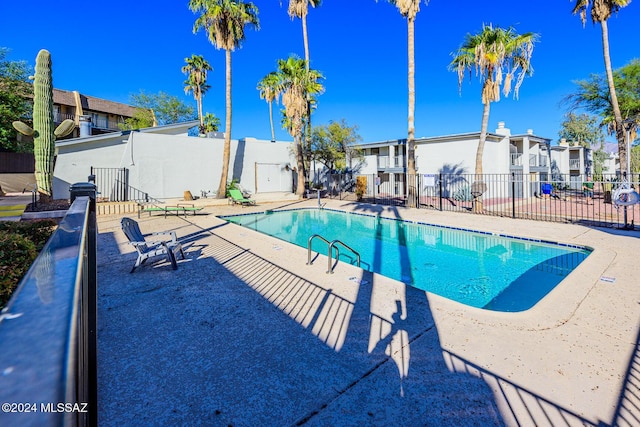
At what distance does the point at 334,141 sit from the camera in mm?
22984

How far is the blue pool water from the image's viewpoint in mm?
6648

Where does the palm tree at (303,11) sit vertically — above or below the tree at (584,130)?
above

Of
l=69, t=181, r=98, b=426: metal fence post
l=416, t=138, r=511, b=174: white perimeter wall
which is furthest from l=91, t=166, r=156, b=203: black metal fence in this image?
l=416, t=138, r=511, b=174: white perimeter wall

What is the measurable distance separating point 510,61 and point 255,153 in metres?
16.3

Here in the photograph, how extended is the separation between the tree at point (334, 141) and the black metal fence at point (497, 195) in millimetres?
2184

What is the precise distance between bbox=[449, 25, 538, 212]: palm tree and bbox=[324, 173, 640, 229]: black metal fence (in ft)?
7.23

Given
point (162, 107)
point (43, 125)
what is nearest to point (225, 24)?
point (43, 125)

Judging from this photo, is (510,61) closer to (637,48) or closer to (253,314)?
(637,48)

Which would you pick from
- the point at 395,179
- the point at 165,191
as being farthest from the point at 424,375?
the point at 395,179

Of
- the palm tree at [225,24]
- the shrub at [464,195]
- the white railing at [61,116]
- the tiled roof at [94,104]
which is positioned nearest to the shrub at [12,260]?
the palm tree at [225,24]

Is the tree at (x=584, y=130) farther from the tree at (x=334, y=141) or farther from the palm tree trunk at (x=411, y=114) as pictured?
the palm tree trunk at (x=411, y=114)

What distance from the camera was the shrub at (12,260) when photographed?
3.42 meters

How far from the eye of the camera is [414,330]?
3908 mm

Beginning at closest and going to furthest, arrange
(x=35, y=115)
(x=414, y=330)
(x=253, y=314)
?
(x=414, y=330) < (x=253, y=314) < (x=35, y=115)
